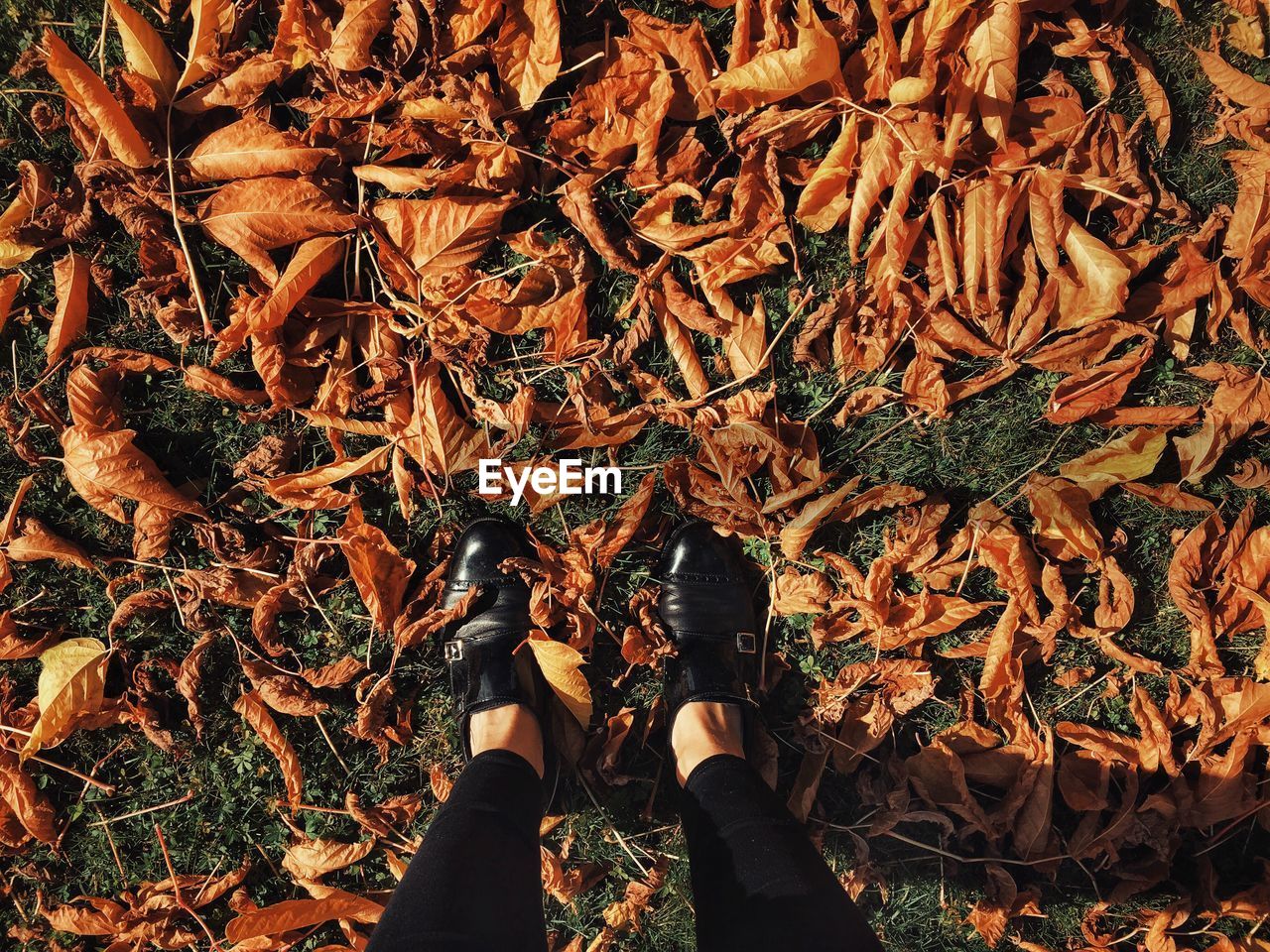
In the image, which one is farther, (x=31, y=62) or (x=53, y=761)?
(x=53, y=761)

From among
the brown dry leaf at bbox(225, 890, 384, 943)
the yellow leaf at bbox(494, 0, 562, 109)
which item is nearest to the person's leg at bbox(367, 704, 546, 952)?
the brown dry leaf at bbox(225, 890, 384, 943)

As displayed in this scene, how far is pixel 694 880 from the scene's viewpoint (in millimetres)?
1726

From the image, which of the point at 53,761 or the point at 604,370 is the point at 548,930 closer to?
the point at 53,761

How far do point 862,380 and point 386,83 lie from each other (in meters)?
1.51

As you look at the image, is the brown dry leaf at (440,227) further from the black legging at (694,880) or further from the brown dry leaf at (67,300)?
the black legging at (694,880)

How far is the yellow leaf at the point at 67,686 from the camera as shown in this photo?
2.08 m

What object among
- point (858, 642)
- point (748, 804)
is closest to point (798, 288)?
point (858, 642)

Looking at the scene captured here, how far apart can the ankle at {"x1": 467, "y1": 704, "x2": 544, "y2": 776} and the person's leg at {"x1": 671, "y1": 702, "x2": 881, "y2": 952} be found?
0.41 meters

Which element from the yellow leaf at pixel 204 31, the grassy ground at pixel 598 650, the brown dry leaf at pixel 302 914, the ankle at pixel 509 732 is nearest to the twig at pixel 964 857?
the grassy ground at pixel 598 650

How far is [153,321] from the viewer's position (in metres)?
2.10

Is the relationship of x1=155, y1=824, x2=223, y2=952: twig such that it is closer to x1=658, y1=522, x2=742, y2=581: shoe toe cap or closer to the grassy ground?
the grassy ground

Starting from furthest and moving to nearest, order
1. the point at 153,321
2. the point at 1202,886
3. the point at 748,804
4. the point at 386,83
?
the point at 1202,886
the point at 153,321
the point at 386,83
the point at 748,804

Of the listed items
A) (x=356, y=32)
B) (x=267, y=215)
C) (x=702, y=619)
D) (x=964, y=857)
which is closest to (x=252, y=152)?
(x=267, y=215)

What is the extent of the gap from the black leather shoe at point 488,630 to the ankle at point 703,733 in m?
0.41
